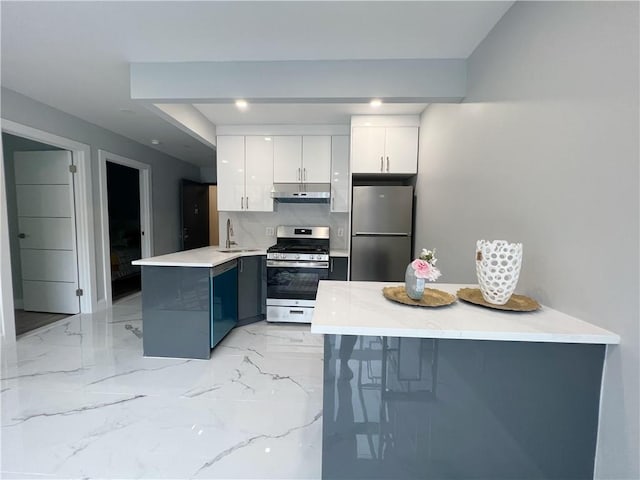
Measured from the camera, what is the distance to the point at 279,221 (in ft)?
12.2

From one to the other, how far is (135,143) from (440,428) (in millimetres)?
4931

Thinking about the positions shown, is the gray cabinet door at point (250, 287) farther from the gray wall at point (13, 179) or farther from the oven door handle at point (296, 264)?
the gray wall at point (13, 179)

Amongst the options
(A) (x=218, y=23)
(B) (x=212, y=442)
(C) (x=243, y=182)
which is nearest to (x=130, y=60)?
(A) (x=218, y=23)

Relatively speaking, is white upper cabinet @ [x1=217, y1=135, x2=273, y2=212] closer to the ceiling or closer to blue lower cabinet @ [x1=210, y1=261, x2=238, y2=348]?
blue lower cabinet @ [x1=210, y1=261, x2=238, y2=348]

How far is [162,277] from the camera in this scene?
2.33m

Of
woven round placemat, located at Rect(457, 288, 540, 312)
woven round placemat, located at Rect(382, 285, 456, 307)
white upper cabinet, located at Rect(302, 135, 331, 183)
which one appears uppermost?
white upper cabinet, located at Rect(302, 135, 331, 183)

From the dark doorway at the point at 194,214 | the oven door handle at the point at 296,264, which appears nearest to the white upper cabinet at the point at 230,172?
the oven door handle at the point at 296,264

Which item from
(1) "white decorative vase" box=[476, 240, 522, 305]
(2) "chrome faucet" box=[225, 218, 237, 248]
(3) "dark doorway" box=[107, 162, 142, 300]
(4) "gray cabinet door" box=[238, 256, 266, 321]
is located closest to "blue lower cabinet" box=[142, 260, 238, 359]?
(4) "gray cabinet door" box=[238, 256, 266, 321]

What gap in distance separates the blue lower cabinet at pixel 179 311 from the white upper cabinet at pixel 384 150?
1914 mm

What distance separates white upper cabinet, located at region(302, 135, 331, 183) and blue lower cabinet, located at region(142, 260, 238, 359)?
1.63 metres

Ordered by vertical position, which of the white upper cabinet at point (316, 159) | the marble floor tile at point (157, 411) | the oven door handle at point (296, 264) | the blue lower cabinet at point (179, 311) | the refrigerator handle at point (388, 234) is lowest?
the marble floor tile at point (157, 411)

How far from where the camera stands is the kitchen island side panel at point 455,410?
1004 millimetres

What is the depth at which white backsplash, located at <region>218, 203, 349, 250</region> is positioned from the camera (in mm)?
3676

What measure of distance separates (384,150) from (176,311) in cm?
258
